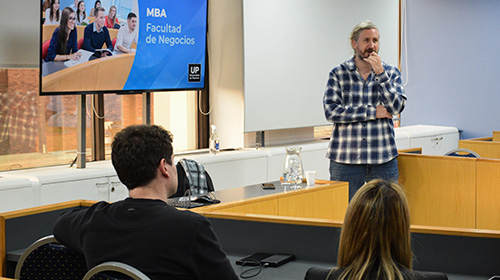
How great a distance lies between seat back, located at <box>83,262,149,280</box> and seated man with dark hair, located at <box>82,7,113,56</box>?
332 cm

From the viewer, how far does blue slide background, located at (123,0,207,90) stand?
5413mm

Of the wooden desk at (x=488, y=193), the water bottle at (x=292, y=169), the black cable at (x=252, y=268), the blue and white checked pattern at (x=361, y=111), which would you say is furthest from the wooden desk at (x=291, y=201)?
the wooden desk at (x=488, y=193)

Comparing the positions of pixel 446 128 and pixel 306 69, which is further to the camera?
pixel 446 128

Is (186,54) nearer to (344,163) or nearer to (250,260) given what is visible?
(344,163)

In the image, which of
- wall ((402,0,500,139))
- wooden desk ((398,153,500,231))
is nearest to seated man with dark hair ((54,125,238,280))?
wooden desk ((398,153,500,231))

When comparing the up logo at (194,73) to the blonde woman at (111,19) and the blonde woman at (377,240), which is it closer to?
the blonde woman at (111,19)

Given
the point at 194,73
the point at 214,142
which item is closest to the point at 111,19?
the point at 194,73

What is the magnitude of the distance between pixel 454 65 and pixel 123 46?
220 inches

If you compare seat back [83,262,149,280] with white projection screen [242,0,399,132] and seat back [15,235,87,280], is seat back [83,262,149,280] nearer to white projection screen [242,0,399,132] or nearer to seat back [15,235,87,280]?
seat back [15,235,87,280]

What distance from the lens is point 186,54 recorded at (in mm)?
5801

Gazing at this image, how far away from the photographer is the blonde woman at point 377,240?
5.67ft

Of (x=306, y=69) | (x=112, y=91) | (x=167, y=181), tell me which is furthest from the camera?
(x=306, y=69)

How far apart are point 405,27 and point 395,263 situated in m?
8.40

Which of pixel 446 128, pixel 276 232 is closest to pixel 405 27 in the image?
pixel 446 128
